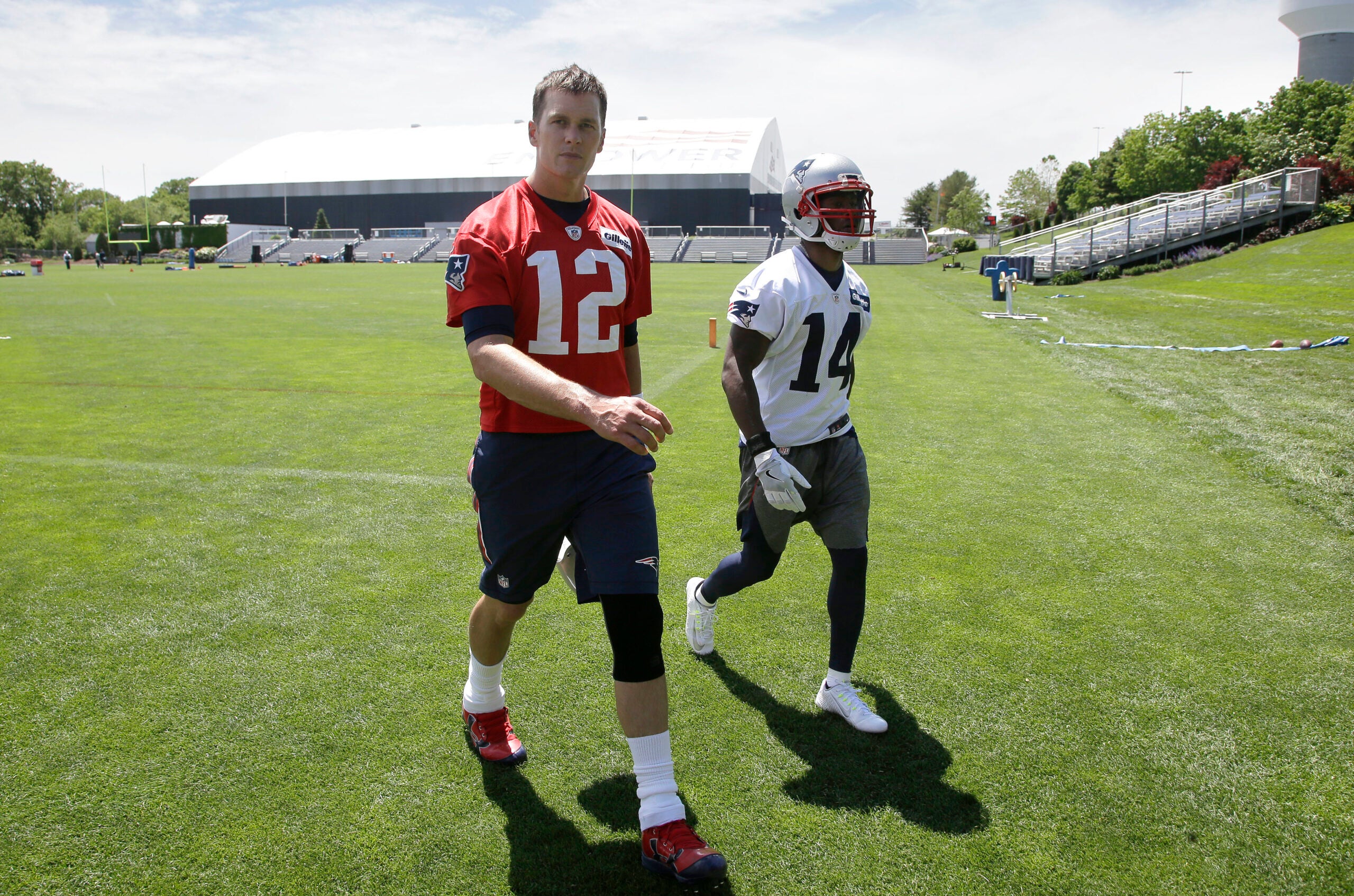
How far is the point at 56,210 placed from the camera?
119 metres

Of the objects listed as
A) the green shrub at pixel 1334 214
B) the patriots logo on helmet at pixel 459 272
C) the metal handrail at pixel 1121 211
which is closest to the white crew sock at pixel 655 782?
the patriots logo on helmet at pixel 459 272

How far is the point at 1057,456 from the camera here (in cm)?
800

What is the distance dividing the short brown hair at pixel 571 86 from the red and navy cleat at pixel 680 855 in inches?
87.9

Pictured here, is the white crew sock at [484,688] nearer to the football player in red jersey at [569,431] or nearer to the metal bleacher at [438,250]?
the football player in red jersey at [569,431]

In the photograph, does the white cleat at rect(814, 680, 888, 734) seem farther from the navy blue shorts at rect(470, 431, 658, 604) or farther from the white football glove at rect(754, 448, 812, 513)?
the navy blue shorts at rect(470, 431, 658, 604)

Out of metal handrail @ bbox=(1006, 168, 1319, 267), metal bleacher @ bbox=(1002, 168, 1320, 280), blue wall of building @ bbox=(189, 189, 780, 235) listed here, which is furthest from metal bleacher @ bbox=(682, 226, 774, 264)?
metal handrail @ bbox=(1006, 168, 1319, 267)

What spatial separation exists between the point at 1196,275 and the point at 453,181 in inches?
2613

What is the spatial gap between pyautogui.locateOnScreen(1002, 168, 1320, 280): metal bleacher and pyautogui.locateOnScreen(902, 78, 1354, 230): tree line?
10.9 ft

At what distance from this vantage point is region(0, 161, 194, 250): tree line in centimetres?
9288

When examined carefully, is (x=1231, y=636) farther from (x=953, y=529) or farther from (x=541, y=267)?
(x=541, y=267)

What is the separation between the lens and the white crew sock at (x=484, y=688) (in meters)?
3.26

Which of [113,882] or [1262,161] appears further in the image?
[1262,161]

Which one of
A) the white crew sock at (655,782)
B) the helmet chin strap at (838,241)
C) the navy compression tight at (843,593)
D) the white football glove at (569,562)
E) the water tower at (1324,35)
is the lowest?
the white crew sock at (655,782)

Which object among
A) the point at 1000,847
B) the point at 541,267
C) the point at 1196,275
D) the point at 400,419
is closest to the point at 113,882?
the point at 541,267
